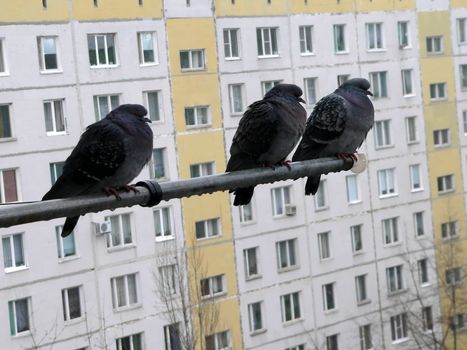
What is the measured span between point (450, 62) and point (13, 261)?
13.8 metres

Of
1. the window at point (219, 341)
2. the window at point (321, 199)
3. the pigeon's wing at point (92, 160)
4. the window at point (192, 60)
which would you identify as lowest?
the window at point (219, 341)

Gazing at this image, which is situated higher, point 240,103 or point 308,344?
point 240,103

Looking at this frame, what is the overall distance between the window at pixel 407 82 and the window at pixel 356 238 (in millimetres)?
3489

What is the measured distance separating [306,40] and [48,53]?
285 inches

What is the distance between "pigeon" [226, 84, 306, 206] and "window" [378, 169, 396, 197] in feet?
72.2

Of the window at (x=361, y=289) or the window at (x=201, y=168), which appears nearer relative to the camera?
the window at (x=201, y=168)

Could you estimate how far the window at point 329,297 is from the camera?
28.7m

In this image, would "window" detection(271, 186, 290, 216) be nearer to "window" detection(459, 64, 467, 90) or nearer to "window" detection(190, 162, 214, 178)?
"window" detection(190, 162, 214, 178)

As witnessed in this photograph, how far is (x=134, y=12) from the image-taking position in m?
23.4

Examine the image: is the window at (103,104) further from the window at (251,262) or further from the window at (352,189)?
the window at (352,189)

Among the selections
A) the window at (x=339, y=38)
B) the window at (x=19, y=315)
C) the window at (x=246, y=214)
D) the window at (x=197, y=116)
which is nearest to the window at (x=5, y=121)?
the window at (x=19, y=315)

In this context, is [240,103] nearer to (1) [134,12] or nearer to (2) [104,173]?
(1) [134,12]

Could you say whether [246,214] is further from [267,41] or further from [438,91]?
[438,91]

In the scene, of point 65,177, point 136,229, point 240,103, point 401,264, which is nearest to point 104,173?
point 65,177
